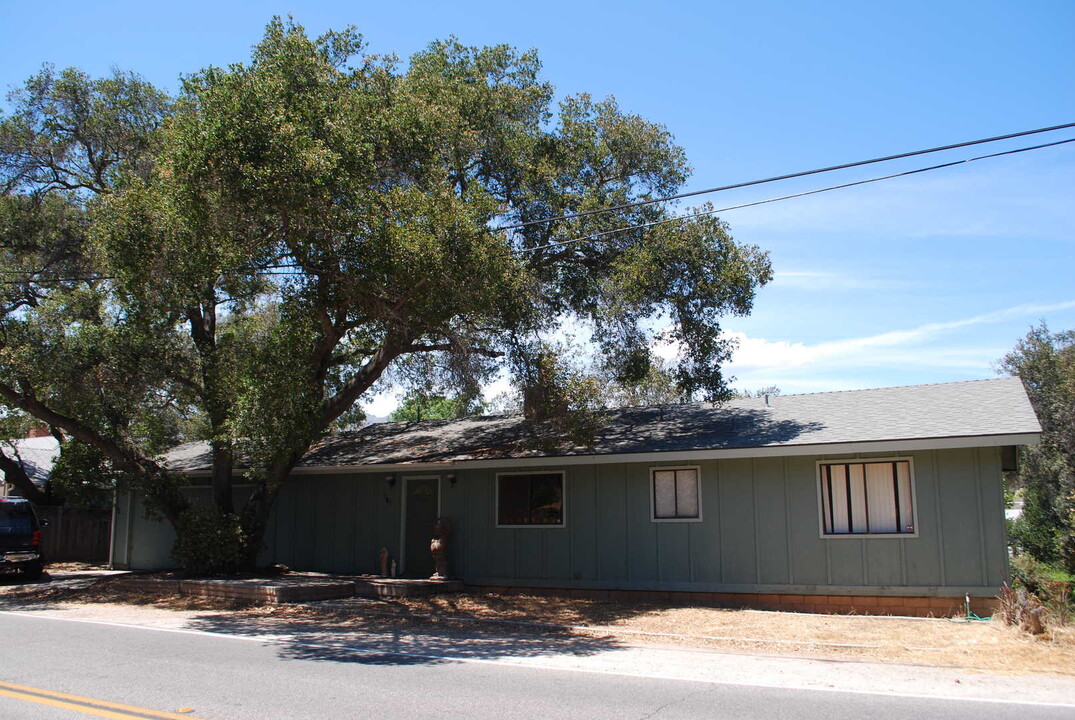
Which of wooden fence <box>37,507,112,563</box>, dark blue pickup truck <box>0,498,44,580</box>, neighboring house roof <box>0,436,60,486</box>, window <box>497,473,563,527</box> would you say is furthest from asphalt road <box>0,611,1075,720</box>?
neighboring house roof <box>0,436,60,486</box>

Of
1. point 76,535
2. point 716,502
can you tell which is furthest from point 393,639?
point 76,535

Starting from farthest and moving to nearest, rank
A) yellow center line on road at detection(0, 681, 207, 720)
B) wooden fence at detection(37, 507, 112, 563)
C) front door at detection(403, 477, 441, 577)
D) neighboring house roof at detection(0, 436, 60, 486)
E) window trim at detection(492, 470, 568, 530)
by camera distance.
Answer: neighboring house roof at detection(0, 436, 60, 486)
wooden fence at detection(37, 507, 112, 563)
front door at detection(403, 477, 441, 577)
window trim at detection(492, 470, 568, 530)
yellow center line on road at detection(0, 681, 207, 720)

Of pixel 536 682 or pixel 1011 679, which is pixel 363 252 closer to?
pixel 536 682

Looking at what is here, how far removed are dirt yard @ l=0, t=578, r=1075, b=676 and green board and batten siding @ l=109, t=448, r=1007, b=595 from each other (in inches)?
35.7

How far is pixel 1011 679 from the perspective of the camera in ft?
28.3

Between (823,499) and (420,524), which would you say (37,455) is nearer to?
(420,524)

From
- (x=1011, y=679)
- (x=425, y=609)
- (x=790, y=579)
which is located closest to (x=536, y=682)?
(x=1011, y=679)

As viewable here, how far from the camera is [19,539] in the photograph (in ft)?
62.0

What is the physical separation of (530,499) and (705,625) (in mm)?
5605

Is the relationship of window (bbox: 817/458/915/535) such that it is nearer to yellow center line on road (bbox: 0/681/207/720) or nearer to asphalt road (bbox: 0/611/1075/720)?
asphalt road (bbox: 0/611/1075/720)

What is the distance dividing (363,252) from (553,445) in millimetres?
5244

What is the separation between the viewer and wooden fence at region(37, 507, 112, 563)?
24.8m

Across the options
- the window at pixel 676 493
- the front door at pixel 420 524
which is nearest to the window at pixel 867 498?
the window at pixel 676 493

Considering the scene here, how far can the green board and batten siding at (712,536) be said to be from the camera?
1340 cm
